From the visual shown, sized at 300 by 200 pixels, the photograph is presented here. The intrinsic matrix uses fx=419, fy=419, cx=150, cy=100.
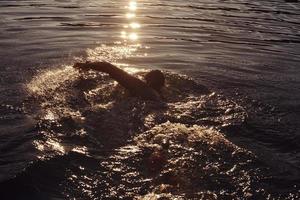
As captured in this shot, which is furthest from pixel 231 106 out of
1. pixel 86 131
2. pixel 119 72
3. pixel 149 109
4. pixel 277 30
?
pixel 277 30

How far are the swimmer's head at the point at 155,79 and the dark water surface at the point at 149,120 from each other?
380 millimetres

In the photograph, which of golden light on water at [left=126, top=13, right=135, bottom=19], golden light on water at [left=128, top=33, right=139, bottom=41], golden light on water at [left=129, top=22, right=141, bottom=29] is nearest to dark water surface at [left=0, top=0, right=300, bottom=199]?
golden light on water at [left=128, top=33, right=139, bottom=41]

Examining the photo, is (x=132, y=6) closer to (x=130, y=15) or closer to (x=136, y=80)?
(x=130, y=15)

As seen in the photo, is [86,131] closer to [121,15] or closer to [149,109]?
[149,109]

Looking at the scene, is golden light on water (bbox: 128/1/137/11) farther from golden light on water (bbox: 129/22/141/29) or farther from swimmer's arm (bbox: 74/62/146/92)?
swimmer's arm (bbox: 74/62/146/92)

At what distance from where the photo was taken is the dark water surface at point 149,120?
618cm

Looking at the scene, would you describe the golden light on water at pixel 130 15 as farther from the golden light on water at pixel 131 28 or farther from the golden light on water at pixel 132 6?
the golden light on water at pixel 132 6

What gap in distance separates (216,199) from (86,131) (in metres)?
2.82

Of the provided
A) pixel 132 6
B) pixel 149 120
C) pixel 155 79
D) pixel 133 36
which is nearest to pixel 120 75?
pixel 155 79

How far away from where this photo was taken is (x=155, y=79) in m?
9.37

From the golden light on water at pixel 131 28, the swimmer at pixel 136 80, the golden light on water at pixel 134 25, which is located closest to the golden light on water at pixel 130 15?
the golden light on water at pixel 131 28

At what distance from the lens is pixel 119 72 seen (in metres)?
9.26

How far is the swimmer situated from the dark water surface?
0.78ft

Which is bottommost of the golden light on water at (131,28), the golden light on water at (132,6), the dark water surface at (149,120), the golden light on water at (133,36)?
the dark water surface at (149,120)
